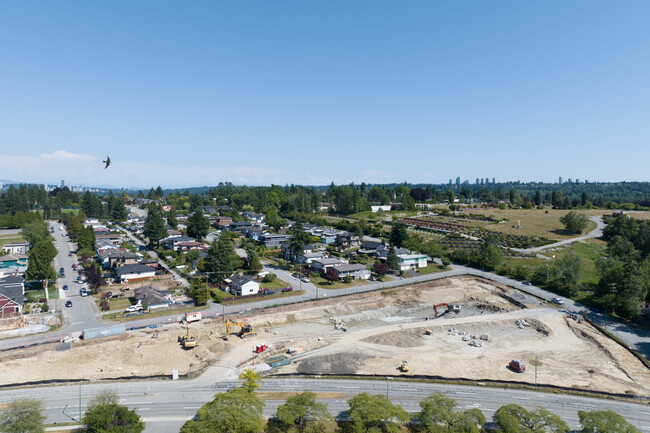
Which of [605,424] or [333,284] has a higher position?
[605,424]

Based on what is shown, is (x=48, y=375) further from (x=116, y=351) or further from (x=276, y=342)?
(x=276, y=342)

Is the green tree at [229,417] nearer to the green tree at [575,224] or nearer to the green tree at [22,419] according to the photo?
the green tree at [22,419]

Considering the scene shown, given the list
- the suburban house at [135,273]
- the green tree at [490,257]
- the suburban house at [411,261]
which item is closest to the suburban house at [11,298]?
the suburban house at [135,273]

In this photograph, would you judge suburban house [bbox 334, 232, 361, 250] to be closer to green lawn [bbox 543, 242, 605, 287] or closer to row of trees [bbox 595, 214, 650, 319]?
green lawn [bbox 543, 242, 605, 287]

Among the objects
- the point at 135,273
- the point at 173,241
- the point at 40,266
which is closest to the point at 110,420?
the point at 135,273

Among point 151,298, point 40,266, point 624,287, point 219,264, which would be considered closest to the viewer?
point 624,287

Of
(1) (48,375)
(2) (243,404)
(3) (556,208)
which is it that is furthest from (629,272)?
(3) (556,208)

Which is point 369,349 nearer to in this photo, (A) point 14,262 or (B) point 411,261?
(B) point 411,261
